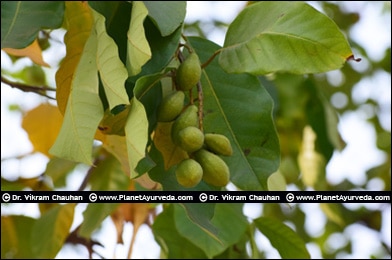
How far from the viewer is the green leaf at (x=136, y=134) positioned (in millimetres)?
804

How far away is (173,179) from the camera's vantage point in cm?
101

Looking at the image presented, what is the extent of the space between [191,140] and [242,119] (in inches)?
7.6

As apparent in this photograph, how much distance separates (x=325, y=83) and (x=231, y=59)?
1.72 m

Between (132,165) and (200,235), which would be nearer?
(132,165)

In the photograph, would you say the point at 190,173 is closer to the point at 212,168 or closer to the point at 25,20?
the point at 212,168

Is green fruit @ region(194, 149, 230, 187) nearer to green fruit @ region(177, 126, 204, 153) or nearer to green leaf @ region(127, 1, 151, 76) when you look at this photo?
green fruit @ region(177, 126, 204, 153)

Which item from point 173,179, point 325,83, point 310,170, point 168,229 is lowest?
point 325,83

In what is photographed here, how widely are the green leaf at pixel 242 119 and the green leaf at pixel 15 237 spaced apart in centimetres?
71

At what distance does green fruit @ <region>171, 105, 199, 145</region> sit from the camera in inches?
35.7

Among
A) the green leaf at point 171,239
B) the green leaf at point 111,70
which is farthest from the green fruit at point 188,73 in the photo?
the green leaf at point 171,239

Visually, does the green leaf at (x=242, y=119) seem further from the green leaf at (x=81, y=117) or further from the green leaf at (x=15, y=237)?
the green leaf at (x=15, y=237)

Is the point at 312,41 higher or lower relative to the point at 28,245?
higher

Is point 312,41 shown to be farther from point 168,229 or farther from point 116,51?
point 168,229

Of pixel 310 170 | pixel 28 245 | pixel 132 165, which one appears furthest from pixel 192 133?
pixel 310 170
